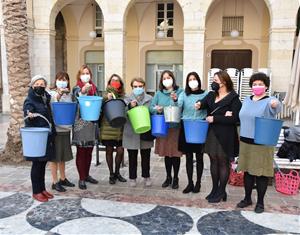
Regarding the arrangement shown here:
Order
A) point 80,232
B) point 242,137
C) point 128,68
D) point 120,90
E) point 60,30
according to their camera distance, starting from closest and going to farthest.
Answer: point 80,232 → point 242,137 → point 120,90 → point 128,68 → point 60,30

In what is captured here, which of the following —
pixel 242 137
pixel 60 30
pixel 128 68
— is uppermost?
pixel 60 30

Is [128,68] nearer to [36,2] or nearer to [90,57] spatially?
[90,57]

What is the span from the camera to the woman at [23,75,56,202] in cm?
436

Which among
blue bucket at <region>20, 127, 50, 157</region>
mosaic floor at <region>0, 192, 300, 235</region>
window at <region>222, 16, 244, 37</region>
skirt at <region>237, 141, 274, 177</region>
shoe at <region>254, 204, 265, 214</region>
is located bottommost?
mosaic floor at <region>0, 192, 300, 235</region>

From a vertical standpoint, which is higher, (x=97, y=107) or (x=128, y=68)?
(x=128, y=68)

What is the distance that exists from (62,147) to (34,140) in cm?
75

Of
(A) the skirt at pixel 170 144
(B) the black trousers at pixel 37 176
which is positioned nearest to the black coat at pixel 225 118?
(A) the skirt at pixel 170 144

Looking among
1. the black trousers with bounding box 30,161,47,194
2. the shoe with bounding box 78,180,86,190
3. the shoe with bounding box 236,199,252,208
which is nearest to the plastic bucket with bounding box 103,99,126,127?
the black trousers with bounding box 30,161,47,194

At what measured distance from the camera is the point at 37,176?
182 inches

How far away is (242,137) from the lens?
14.2ft

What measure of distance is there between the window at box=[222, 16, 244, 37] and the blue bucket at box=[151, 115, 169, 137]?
13.5 meters

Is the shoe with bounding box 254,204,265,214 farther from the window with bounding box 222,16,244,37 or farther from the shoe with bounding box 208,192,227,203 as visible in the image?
the window with bounding box 222,16,244,37

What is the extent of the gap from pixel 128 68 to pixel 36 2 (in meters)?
5.79

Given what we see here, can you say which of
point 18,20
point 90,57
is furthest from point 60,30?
point 18,20
